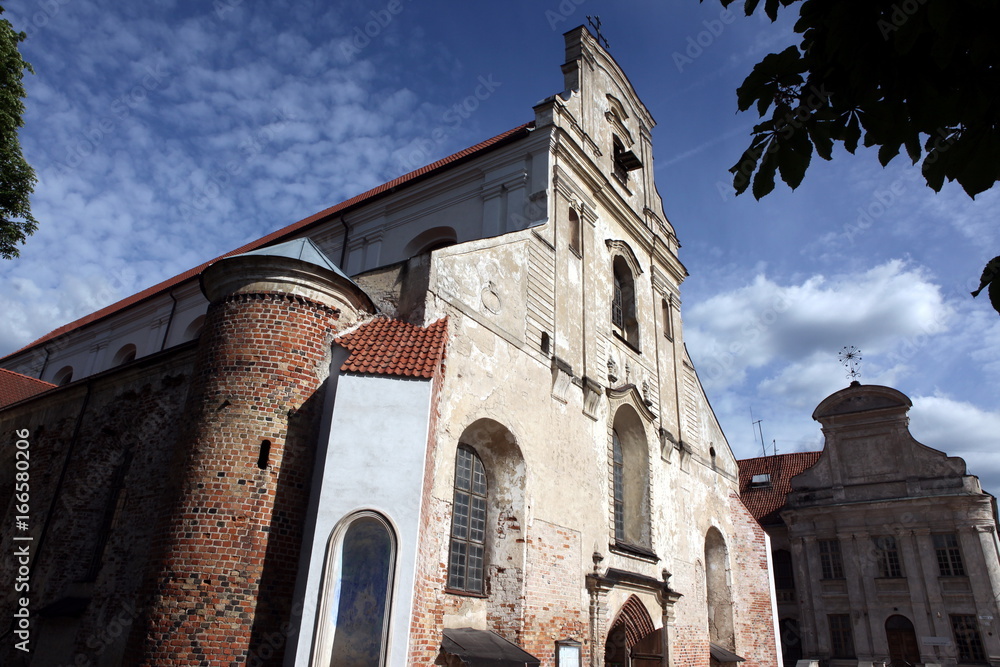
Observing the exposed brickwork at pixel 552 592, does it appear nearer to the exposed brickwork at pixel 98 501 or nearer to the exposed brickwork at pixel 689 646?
the exposed brickwork at pixel 689 646

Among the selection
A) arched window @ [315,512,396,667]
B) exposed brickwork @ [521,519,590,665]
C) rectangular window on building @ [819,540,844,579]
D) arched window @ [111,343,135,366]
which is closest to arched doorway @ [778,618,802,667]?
rectangular window on building @ [819,540,844,579]

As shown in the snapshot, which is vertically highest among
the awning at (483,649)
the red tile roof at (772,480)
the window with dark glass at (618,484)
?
the red tile roof at (772,480)

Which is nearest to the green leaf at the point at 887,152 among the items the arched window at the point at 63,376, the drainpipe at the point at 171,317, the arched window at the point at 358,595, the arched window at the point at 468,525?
the arched window at the point at 358,595

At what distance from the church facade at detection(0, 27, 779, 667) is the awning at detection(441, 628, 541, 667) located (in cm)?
5

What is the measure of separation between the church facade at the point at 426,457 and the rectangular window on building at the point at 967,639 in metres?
11.1

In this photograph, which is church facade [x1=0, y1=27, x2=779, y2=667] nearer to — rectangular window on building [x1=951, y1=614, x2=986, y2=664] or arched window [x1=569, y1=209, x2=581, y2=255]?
arched window [x1=569, y1=209, x2=581, y2=255]

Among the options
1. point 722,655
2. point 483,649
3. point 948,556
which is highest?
point 948,556

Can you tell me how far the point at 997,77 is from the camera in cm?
317

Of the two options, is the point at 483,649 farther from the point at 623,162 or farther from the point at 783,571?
the point at 783,571

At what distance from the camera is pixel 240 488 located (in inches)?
343

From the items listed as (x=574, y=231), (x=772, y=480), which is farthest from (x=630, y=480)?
(x=772, y=480)

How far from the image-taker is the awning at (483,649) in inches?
361

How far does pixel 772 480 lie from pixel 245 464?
27860 mm

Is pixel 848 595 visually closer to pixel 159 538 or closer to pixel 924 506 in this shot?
pixel 924 506
